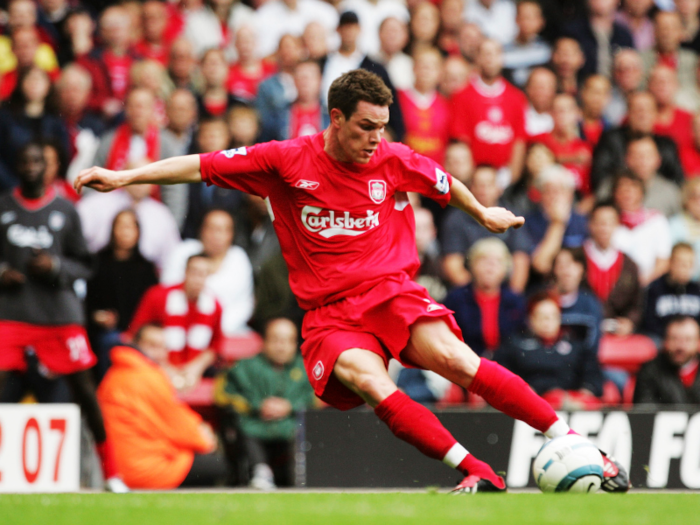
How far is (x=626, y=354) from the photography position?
28.1 ft

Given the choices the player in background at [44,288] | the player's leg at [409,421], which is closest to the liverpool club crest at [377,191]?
the player's leg at [409,421]

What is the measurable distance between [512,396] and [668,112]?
688 centimetres

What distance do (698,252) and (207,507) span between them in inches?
259

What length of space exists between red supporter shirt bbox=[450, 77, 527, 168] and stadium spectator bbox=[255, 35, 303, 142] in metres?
1.73

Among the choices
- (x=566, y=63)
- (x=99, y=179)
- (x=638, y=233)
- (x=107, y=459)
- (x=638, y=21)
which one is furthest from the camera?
(x=638, y=21)

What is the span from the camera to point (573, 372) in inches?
313

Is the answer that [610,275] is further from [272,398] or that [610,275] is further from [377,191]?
[377,191]

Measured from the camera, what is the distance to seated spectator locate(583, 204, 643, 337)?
29.2 feet

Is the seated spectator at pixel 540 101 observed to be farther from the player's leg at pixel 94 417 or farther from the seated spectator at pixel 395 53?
the player's leg at pixel 94 417

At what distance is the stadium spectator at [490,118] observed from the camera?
394 inches

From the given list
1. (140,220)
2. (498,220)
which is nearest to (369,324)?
(498,220)

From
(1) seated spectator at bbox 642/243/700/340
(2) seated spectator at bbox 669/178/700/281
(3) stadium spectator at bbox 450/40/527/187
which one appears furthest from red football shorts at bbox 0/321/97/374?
(2) seated spectator at bbox 669/178/700/281

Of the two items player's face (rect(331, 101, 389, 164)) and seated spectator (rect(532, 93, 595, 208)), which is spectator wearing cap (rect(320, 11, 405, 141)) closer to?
seated spectator (rect(532, 93, 595, 208))

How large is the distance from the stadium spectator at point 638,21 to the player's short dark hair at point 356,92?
24.5ft
